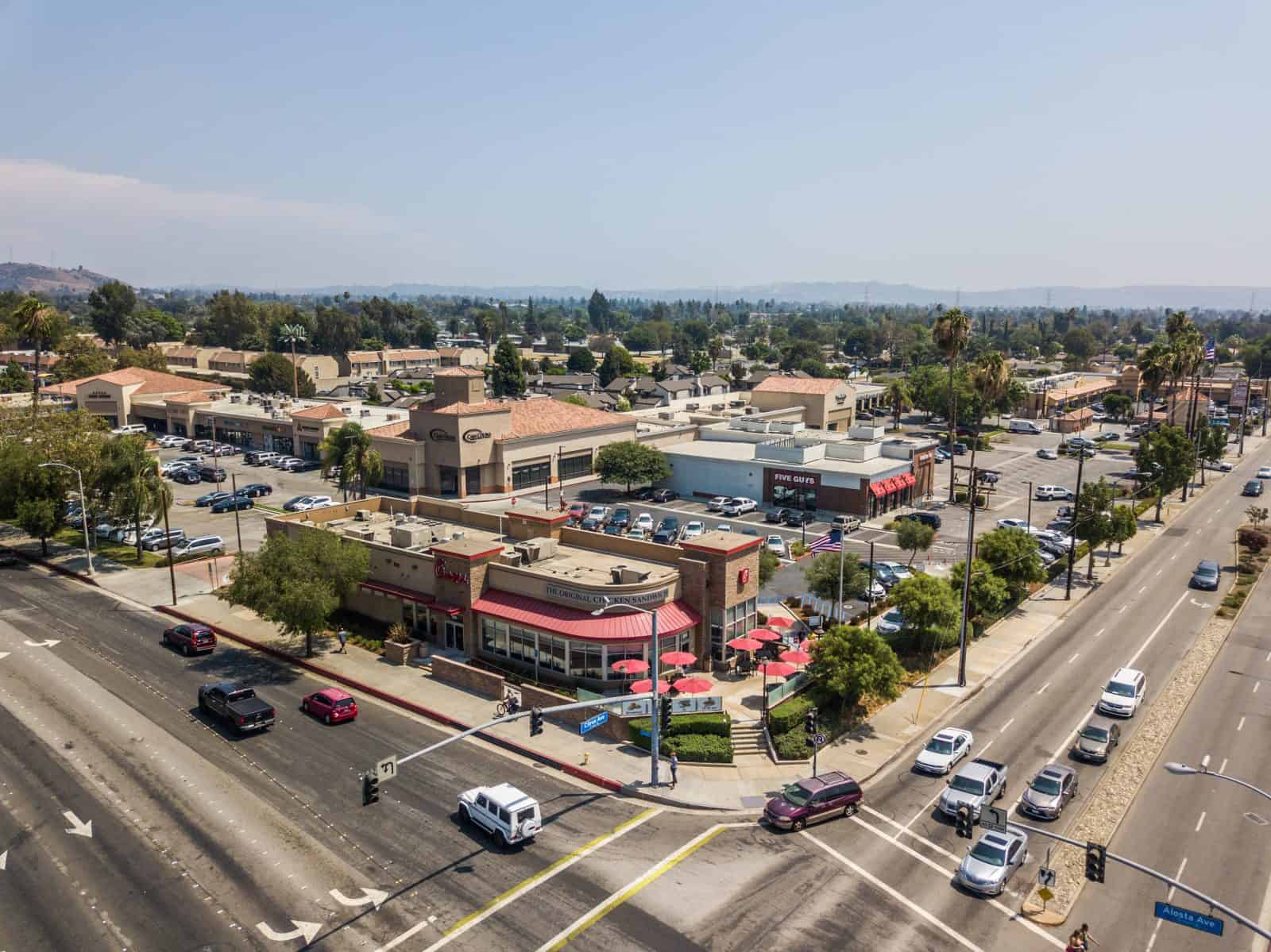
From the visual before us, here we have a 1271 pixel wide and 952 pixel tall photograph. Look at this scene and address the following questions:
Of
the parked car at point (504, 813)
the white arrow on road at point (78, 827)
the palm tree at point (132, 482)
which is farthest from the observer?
the palm tree at point (132, 482)

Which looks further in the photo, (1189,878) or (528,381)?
(528,381)

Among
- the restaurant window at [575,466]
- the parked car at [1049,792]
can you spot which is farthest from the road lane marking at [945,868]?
the restaurant window at [575,466]

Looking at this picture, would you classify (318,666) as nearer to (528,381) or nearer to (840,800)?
(840,800)

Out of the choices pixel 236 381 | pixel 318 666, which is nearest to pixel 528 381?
pixel 236 381

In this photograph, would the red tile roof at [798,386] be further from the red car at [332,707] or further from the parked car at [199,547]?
the red car at [332,707]

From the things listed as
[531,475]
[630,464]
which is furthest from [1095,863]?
[531,475]

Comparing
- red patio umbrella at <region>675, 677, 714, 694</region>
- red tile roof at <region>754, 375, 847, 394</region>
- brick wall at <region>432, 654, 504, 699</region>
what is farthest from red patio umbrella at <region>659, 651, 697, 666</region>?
red tile roof at <region>754, 375, 847, 394</region>
